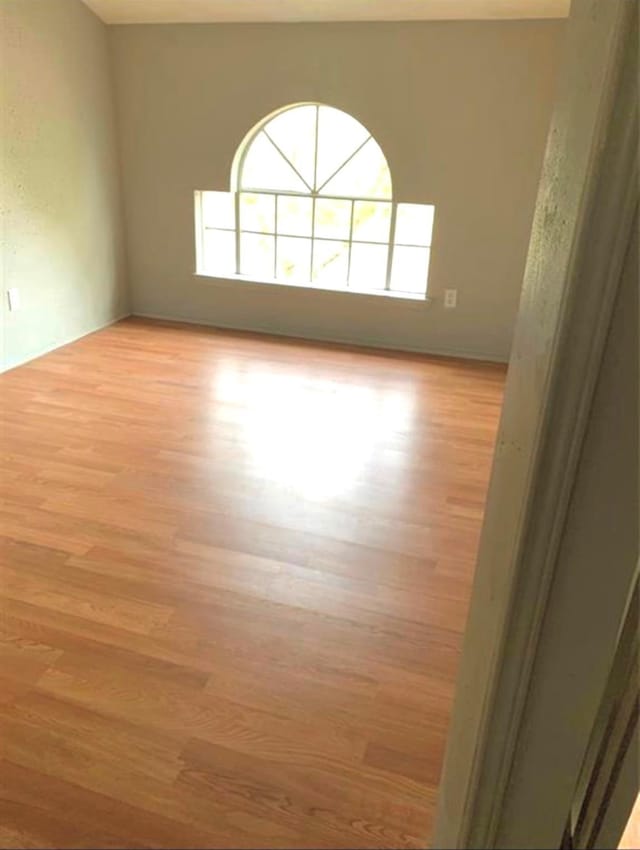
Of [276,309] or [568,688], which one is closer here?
[568,688]

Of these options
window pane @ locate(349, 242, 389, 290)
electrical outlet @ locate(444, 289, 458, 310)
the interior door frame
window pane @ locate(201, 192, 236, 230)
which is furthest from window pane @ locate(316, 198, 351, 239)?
the interior door frame

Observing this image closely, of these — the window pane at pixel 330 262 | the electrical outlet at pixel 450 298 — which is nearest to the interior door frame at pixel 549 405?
the electrical outlet at pixel 450 298

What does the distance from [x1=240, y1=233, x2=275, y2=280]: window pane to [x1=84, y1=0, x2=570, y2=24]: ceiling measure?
1343 mm

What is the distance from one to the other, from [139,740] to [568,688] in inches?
42.7

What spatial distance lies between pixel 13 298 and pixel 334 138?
2.29 m

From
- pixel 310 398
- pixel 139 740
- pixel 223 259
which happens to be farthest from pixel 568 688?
pixel 223 259

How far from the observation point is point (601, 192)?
0.50 m

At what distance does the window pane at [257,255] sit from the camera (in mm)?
4418

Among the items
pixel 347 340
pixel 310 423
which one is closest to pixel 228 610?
pixel 310 423

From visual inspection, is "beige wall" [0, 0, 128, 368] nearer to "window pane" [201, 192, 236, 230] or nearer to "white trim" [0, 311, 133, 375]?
"white trim" [0, 311, 133, 375]

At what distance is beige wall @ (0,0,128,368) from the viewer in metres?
3.39

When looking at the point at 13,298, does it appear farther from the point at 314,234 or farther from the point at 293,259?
the point at 314,234

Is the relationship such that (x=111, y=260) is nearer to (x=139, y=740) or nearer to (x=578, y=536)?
(x=139, y=740)

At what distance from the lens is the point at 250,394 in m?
3.43
